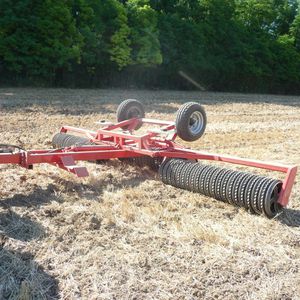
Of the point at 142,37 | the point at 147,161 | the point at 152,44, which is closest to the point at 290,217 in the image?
the point at 147,161

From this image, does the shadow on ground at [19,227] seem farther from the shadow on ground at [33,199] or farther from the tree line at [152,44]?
the tree line at [152,44]

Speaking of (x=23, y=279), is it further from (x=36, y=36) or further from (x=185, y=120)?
(x=36, y=36)

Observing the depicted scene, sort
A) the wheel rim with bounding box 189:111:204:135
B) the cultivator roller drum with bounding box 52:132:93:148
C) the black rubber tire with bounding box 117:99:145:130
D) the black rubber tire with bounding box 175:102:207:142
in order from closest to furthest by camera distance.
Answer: the black rubber tire with bounding box 175:102:207:142 < the wheel rim with bounding box 189:111:204:135 < the cultivator roller drum with bounding box 52:132:93:148 < the black rubber tire with bounding box 117:99:145:130

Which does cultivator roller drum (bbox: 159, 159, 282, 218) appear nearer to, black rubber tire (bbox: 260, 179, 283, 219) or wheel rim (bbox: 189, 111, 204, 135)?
black rubber tire (bbox: 260, 179, 283, 219)

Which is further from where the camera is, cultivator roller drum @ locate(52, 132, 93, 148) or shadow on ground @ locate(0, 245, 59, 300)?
cultivator roller drum @ locate(52, 132, 93, 148)

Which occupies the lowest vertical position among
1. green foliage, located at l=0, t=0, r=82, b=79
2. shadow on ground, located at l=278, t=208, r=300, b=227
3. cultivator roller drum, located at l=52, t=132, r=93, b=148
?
shadow on ground, located at l=278, t=208, r=300, b=227

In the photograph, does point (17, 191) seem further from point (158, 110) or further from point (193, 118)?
point (158, 110)

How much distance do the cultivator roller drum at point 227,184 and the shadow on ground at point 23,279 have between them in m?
2.20

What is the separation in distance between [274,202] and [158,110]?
10.5m

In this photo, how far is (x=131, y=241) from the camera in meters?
3.92

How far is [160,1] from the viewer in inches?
1298

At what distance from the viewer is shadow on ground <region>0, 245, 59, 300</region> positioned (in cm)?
309

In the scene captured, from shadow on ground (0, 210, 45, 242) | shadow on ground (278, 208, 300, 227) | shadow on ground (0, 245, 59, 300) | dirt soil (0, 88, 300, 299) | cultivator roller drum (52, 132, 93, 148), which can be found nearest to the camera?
shadow on ground (0, 245, 59, 300)

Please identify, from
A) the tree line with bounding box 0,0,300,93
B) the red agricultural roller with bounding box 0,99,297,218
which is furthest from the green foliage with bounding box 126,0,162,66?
the red agricultural roller with bounding box 0,99,297,218
